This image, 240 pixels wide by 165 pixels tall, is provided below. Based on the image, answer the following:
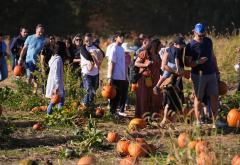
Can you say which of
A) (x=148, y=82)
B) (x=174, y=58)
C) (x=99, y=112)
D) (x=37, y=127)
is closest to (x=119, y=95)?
(x=99, y=112)

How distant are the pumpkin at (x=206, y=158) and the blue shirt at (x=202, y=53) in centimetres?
395

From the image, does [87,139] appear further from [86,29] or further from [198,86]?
[86,29]

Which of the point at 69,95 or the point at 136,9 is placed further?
the point at 136,9

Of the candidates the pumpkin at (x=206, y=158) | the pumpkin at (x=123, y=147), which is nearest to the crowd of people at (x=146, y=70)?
the pumpkin at (x=123, y=147)

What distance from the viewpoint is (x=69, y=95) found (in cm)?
1170

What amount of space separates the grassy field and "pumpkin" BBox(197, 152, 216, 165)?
70 millimetres

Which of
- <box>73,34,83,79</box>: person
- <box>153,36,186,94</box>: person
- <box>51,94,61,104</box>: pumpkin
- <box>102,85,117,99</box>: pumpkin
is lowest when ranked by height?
<box>51,94,61,104</box>: pumpkin

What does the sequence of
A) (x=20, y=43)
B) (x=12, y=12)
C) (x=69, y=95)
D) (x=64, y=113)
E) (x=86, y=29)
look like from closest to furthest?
(x=64, y=113)
(x=69, y=95)
(x=20, y=43)
(x=12, y=12)
(x=86, y=29)

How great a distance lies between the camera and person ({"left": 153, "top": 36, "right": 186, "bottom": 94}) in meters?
10.0

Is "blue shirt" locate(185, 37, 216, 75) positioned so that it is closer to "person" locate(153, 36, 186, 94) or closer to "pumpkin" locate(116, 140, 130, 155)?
"person" locate(153, 36, 186, 94)

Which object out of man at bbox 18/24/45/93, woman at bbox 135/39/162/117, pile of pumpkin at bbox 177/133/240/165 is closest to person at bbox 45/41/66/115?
woman at bbox 135/39/162/117

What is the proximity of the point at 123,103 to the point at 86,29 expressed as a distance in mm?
36826

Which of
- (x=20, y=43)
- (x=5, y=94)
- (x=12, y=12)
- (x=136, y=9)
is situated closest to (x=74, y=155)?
(x=5, y=94)

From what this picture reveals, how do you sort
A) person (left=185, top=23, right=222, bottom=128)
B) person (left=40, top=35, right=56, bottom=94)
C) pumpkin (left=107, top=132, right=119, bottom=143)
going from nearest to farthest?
pumpkin (left=107, top=132, right=119, bottom=143) < person (left=185, top=23, right=222, bottom=128) < person (left=40, top=35, right=56, bottom=94)
